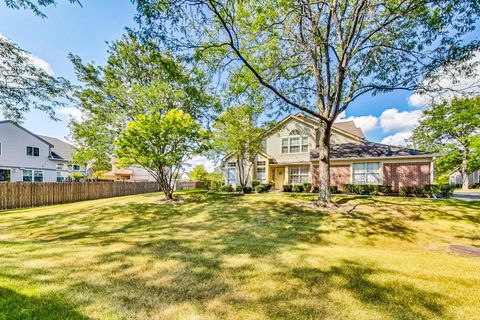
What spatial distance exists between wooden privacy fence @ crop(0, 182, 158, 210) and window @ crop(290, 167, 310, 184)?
1780cm

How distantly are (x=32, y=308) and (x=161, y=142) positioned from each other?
11.5 m

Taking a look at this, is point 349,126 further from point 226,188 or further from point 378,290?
point 378,290

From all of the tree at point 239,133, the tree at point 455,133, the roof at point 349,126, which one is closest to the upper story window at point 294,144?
the tree at point 239,133

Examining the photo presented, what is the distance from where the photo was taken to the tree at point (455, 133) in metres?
22.7

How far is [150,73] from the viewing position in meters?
19.0

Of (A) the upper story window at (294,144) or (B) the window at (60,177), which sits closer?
(A) the upper story window at (294,144)

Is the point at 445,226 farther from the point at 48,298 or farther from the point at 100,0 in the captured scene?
the point at 100,0

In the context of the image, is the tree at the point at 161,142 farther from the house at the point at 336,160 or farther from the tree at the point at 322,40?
the house at the point at 336,160

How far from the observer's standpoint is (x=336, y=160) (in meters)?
18.0

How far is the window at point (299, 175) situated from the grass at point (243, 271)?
1198 cm

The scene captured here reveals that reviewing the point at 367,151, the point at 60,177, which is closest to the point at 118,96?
the point at 60,177

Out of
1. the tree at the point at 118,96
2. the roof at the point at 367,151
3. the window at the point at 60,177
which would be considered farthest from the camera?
the window at the point at 60,177

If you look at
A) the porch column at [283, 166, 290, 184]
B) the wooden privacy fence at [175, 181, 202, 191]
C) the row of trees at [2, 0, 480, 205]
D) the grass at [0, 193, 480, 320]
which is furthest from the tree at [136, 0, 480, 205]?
the wooden privacy fence at [175, 181, 202, 191]

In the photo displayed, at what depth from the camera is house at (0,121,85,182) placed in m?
22.4
